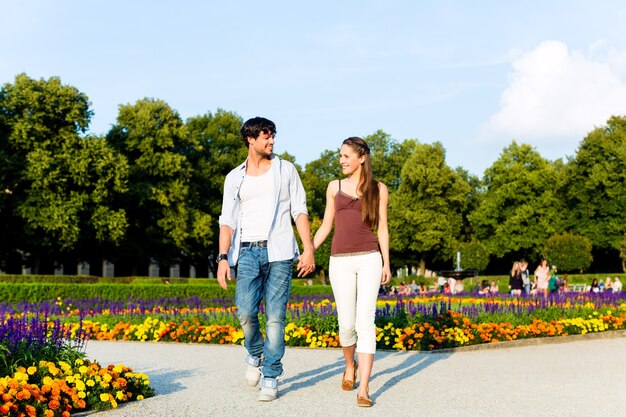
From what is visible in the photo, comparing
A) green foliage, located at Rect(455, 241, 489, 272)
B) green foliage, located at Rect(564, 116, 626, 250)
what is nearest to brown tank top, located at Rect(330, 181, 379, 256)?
green foliage, located at Rect(455, 241, 489, 272)

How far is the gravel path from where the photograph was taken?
5801mm

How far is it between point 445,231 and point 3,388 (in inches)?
2034

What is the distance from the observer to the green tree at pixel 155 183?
43.4m

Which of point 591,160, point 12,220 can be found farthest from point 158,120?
point 591,160

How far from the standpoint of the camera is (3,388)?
511 cm

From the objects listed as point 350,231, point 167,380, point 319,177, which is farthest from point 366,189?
point 319,177

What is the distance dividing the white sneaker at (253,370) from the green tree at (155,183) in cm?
3683

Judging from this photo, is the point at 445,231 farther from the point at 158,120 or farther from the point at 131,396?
the point at 131,396

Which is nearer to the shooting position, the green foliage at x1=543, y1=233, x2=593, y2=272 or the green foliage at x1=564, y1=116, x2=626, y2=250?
the green foliage at x1=543, y1=233, x2=593, y2=272

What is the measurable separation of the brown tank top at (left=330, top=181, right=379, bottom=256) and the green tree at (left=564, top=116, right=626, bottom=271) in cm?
4997

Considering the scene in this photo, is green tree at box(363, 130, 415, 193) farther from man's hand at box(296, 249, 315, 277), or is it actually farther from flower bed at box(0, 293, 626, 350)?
man's hand at box(296, 249, 315, 277)

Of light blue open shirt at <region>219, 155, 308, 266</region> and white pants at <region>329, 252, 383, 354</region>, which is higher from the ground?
light blue open shirt at <region>219, 155, 308, 266</region>

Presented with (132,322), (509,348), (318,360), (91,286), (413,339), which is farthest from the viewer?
(91,286)

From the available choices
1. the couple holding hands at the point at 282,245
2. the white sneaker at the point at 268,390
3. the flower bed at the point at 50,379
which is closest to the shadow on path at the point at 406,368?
the couple holding hands at the point at 282,245
